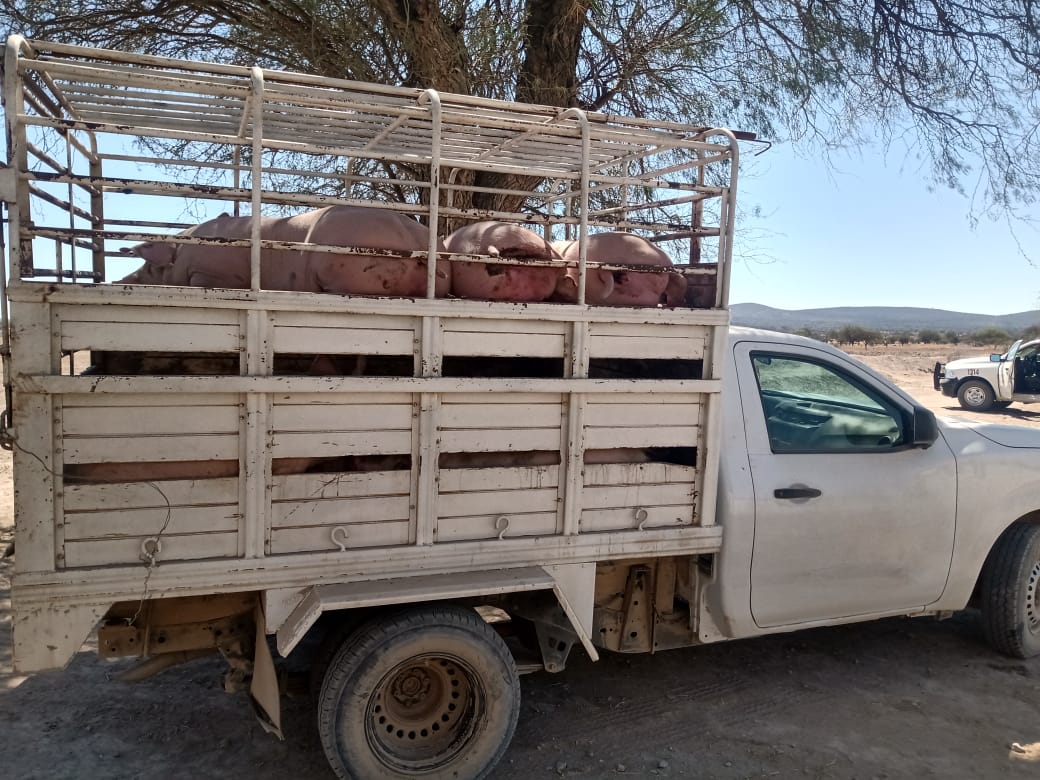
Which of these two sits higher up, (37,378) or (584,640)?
(37,378)

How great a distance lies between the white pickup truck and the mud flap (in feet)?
0.06

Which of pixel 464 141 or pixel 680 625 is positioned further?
pixel 464 141

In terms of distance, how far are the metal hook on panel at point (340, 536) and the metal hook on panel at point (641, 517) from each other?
122 centimetres

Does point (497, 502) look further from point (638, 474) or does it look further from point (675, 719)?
point (675, 719)

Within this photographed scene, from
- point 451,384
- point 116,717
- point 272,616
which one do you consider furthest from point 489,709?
point 116,717

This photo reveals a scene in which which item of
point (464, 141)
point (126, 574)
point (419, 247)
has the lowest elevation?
point (126, 574)

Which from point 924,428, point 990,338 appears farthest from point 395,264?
point 990,338

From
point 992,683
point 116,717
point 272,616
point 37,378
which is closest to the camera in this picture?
point 37,378

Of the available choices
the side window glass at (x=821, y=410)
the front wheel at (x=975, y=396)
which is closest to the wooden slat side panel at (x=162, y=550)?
the side window glass at (x=821, y=410)

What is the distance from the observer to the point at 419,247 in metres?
3.32

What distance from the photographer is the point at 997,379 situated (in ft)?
54.1

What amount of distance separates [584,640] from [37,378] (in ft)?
7.21

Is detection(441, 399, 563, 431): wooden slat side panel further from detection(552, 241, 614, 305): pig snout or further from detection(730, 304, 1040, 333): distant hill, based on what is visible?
detection(730, 304, 1040, 333): distant hill

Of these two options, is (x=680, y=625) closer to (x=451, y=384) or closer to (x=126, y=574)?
(x=451, y=384)
